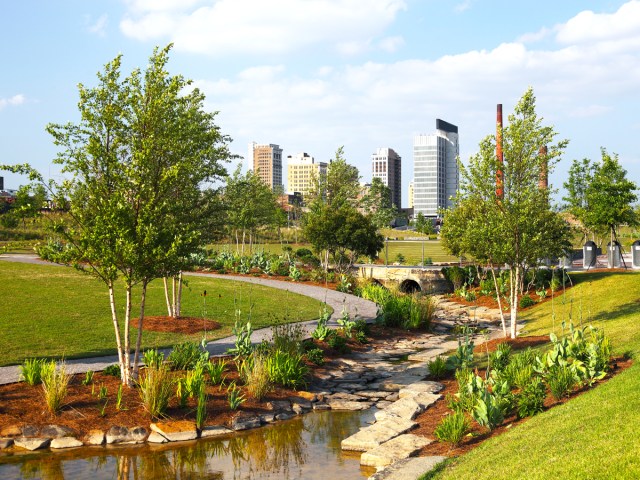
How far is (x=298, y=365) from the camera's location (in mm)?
15562

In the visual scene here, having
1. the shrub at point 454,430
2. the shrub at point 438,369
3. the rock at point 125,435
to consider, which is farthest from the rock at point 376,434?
the shrub at point 438,369

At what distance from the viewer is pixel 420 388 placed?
1473 centimetres

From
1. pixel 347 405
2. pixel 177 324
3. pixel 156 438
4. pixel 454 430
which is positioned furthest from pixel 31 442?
pixel 177 324

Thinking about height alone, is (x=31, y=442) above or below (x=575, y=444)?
below

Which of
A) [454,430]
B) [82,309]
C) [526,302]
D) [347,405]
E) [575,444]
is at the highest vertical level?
[82,309]

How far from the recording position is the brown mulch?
19531 millimetres

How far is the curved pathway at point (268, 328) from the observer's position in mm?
14398

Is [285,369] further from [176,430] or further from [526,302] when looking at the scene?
[526,302]

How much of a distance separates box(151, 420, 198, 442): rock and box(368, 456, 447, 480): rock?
3895 mm

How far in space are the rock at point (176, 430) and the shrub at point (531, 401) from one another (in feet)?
19.8

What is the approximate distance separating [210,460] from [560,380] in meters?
6.44

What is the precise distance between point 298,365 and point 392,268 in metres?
22.4

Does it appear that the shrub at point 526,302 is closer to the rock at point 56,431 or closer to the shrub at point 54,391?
the shrub at point 54,391

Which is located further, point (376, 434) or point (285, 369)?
point (285, 369)
